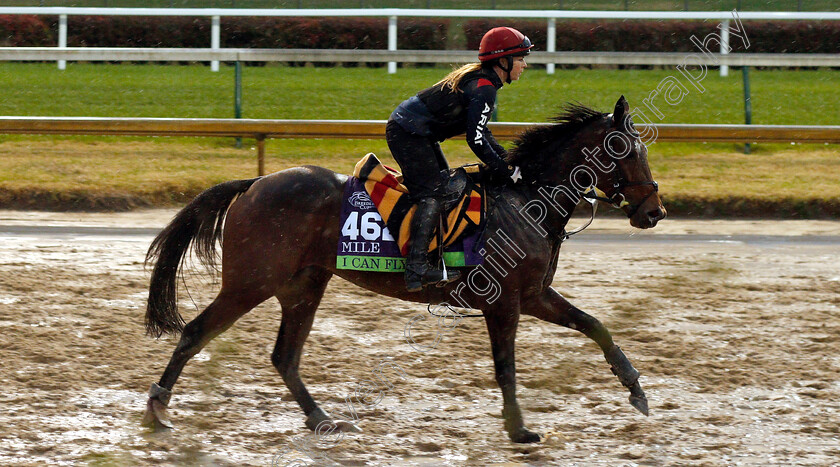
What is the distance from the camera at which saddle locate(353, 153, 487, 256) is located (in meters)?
5.77

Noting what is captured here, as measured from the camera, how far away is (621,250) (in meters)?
10.3

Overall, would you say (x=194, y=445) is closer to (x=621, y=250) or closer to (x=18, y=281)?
(x=18, y=281)

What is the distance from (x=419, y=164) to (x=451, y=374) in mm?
1587

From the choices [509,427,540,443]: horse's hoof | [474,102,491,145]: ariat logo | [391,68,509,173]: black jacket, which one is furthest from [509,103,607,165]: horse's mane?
[509,427,540,443]: horse's hoof

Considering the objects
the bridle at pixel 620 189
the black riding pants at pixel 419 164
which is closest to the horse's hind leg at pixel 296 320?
the black riding pants at pixel 419 164

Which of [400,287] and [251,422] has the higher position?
[400,287]

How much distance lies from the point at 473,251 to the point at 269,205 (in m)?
1.24

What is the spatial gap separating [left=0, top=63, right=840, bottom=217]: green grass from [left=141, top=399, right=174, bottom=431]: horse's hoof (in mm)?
6574

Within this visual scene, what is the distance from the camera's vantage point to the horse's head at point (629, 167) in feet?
18.9

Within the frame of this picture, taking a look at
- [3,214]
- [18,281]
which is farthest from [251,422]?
[3,214]

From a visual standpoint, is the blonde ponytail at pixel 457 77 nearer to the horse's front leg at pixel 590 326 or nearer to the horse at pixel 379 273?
the horse at pixel 379 273

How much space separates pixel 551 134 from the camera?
6031mm

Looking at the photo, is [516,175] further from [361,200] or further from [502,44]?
[361,200]

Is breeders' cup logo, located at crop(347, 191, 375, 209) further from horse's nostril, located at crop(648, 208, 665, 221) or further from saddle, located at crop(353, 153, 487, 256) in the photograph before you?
horse's nostril, located at crop(648, 208, 665, 221)
